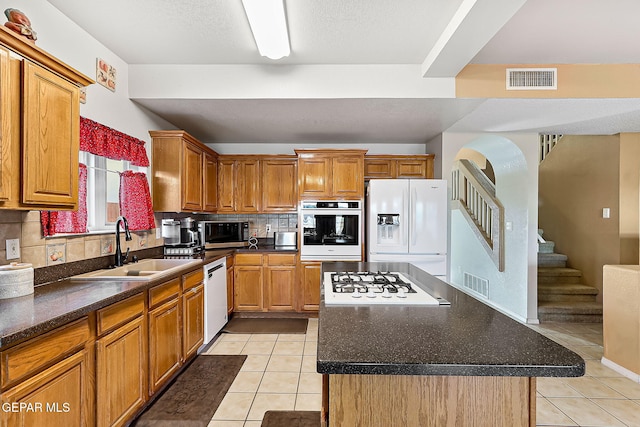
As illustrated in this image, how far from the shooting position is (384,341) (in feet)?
3.38

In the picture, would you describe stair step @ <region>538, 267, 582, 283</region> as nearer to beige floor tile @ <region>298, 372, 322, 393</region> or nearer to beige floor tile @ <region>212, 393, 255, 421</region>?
beige floor tile @ <region>298, 372, 322, 393</region>

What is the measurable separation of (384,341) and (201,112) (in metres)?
2.99

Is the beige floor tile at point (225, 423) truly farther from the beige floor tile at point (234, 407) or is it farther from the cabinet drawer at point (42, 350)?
the cabinet drawer at point (42, 350)

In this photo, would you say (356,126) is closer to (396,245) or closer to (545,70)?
(396,245)

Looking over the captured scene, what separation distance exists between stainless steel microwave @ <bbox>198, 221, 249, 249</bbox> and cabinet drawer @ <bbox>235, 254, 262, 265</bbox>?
321 mm

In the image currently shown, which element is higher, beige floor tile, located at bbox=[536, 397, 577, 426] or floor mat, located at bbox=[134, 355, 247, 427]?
floor mat, located at bbox=[134, 355, 247, 427]

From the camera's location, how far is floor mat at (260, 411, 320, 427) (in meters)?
2.00

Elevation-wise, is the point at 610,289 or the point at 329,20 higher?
the point at 329,20

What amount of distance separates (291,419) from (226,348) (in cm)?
135

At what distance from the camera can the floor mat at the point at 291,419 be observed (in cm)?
200

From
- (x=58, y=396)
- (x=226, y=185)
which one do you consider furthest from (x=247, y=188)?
(x=58, y=396)

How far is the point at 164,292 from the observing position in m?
2.28

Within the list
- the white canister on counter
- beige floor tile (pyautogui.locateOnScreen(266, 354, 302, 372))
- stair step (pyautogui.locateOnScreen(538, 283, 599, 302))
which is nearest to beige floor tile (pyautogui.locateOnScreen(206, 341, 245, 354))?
beige floor tile (pyautogui.locateOnScreen(266, 354, 302, 372))

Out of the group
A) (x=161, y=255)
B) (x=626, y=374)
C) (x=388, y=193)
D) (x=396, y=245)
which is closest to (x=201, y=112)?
(x=161, y=255)
